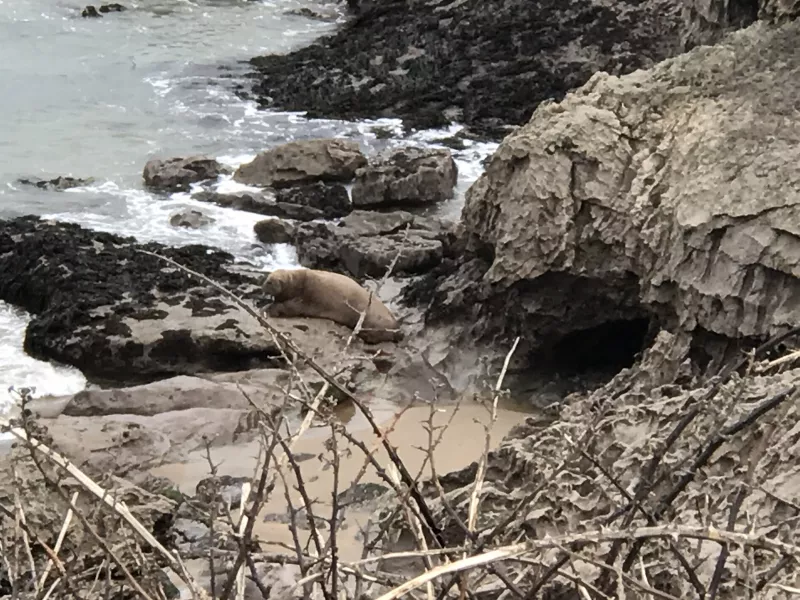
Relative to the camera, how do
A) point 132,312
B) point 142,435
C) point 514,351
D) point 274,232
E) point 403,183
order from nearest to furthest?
point 142,435 < point 514,351 < point 132,312 < point 274,232 < point 403,183

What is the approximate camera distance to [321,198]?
1004 cm

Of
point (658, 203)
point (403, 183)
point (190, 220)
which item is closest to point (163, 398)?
point (658, 203)

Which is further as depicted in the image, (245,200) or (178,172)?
(178,172)

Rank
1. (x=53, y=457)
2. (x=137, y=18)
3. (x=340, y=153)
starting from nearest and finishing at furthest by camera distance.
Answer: (x=53, y=457) < (x=340, y=153) < (x=137, y=18)

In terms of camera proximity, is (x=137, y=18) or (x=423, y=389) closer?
(x=423, y=389)

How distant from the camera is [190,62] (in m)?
15.9

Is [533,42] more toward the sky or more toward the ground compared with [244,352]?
more toward the sky

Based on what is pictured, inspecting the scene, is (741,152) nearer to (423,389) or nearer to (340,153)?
(423,389)

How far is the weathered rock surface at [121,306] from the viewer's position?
271 inches

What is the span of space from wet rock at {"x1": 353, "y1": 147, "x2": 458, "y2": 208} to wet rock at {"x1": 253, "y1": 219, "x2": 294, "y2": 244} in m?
1.02

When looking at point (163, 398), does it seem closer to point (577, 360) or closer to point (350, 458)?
point (350, 458)

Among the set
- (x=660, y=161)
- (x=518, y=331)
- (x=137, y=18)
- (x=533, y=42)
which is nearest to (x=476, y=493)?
(x=660, y=161)

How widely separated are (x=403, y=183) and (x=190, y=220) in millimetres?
2205

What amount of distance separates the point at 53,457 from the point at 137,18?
1848 centimetres
